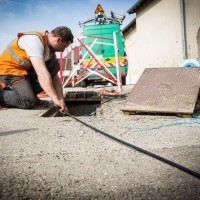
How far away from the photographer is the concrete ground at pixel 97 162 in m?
1.04

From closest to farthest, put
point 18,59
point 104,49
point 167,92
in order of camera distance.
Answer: point 167,92, point 18,59, point 104,49

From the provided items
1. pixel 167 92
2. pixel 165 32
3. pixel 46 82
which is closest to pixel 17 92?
pixel 46 82

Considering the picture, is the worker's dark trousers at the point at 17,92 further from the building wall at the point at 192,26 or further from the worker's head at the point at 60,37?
the building wall at the point at 192,26

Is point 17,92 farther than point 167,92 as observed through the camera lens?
Yes

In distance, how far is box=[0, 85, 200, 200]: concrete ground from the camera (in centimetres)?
104

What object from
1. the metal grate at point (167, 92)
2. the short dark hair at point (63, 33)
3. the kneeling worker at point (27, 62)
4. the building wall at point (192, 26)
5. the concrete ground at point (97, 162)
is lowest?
the concrete ground at point (97, 162)

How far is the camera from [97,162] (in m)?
1.39

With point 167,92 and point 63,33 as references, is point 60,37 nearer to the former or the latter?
point 63,33

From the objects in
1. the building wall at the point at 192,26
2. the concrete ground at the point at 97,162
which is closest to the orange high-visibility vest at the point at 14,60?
the concrete ground at the point at 97,162

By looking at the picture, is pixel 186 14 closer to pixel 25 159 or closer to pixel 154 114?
pixel 154 114

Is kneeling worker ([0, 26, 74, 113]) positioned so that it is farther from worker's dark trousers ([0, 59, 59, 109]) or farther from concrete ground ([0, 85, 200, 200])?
concrete ground ([0, 85, 200, 200])

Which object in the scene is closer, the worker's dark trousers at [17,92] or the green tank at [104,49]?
the worker's dark trousers at [17,92]

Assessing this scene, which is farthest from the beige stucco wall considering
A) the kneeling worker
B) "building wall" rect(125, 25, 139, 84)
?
the kneeling worker

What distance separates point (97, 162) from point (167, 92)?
185cm
